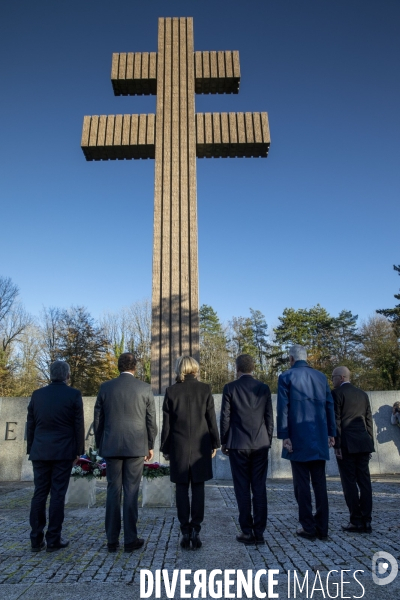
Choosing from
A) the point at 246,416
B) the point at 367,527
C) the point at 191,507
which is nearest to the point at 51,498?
the point at 191,507

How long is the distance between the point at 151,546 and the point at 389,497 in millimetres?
4039

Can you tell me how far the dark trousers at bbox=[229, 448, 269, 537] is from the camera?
3742mm

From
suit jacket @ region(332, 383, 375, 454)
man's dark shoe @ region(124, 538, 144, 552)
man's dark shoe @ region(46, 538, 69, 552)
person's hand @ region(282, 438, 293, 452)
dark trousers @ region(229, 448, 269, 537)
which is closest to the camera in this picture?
man's dark shoe @ region(124, 538, 144, 552)

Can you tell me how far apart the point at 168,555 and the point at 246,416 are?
132 centimetres

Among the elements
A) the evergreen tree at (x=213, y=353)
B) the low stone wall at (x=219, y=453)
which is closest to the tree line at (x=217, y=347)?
the evergreen tree at (x=213, y=353)

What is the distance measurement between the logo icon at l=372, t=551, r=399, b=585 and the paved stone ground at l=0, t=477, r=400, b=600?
0.05m

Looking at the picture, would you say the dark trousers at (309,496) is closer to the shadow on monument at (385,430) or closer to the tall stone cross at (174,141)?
the shadow on monument at (385,430)

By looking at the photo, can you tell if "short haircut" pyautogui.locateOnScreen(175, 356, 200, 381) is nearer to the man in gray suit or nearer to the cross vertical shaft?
the man in gray suit

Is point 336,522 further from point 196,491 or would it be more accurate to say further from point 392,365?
point 392,365

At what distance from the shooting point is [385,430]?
355 inches

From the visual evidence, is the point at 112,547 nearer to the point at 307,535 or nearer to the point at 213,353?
the point at 307,535

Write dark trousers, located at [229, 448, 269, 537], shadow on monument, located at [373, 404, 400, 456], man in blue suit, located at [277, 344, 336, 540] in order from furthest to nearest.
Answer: shadow on monument, located at [373, 404, 400, 456] → man in blue suit, located at [277, 344, 336, 540] → dark trousers, located at [229, 448, 269, 537]

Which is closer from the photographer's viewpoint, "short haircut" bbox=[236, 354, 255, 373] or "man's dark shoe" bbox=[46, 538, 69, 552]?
"man's dark shoe" bbox=[46, 538, 69, 552]

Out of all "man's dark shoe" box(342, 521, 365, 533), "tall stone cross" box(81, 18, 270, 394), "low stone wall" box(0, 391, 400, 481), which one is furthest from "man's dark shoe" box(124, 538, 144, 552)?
"tall stone cross" box(81, 18, 270, 394)
